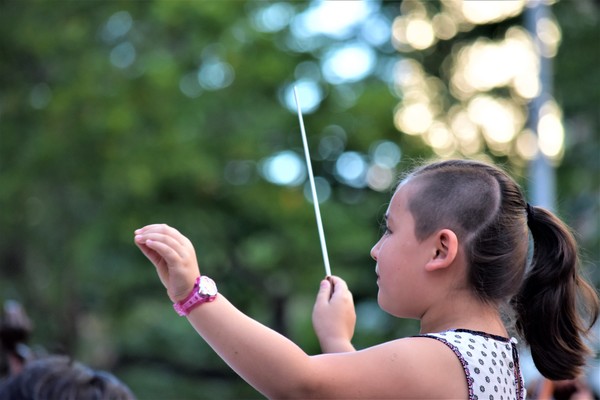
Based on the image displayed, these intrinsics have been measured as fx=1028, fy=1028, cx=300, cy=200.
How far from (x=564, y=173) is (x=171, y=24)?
7510 millimetres

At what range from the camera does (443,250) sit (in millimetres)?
1909

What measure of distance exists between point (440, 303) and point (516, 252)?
0.19m

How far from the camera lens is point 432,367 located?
1.81 m

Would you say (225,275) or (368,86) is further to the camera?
Result: (225,275)

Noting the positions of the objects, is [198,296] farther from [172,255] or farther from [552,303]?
[552,303]

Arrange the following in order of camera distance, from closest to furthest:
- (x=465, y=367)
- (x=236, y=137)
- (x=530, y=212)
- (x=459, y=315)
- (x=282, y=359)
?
(x=282, y=359) < (x=465, y=367) < (x=459, y=315) < (x=530, y=212) < (x=236, y=137)

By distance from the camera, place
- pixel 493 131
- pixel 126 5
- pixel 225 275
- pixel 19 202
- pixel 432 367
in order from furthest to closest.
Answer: pixel 493 131, pixel 225 275, pixel 19 202, pixel 126 5, pixel 432 367

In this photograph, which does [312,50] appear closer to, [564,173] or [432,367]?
[564,173]

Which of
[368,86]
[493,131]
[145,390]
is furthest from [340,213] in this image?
[145,390]

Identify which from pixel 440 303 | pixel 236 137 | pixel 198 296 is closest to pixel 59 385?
pixel 198 296

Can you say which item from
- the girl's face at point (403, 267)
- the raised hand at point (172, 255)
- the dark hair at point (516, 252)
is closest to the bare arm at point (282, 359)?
the raised hand at point (172, 255)

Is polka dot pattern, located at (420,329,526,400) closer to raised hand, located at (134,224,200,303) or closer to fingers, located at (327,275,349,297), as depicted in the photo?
fingers, located at (327,275,349,297)

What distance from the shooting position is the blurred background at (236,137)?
12156mm

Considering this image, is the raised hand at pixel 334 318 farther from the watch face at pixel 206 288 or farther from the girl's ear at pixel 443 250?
the watch face at pixel 206 288
